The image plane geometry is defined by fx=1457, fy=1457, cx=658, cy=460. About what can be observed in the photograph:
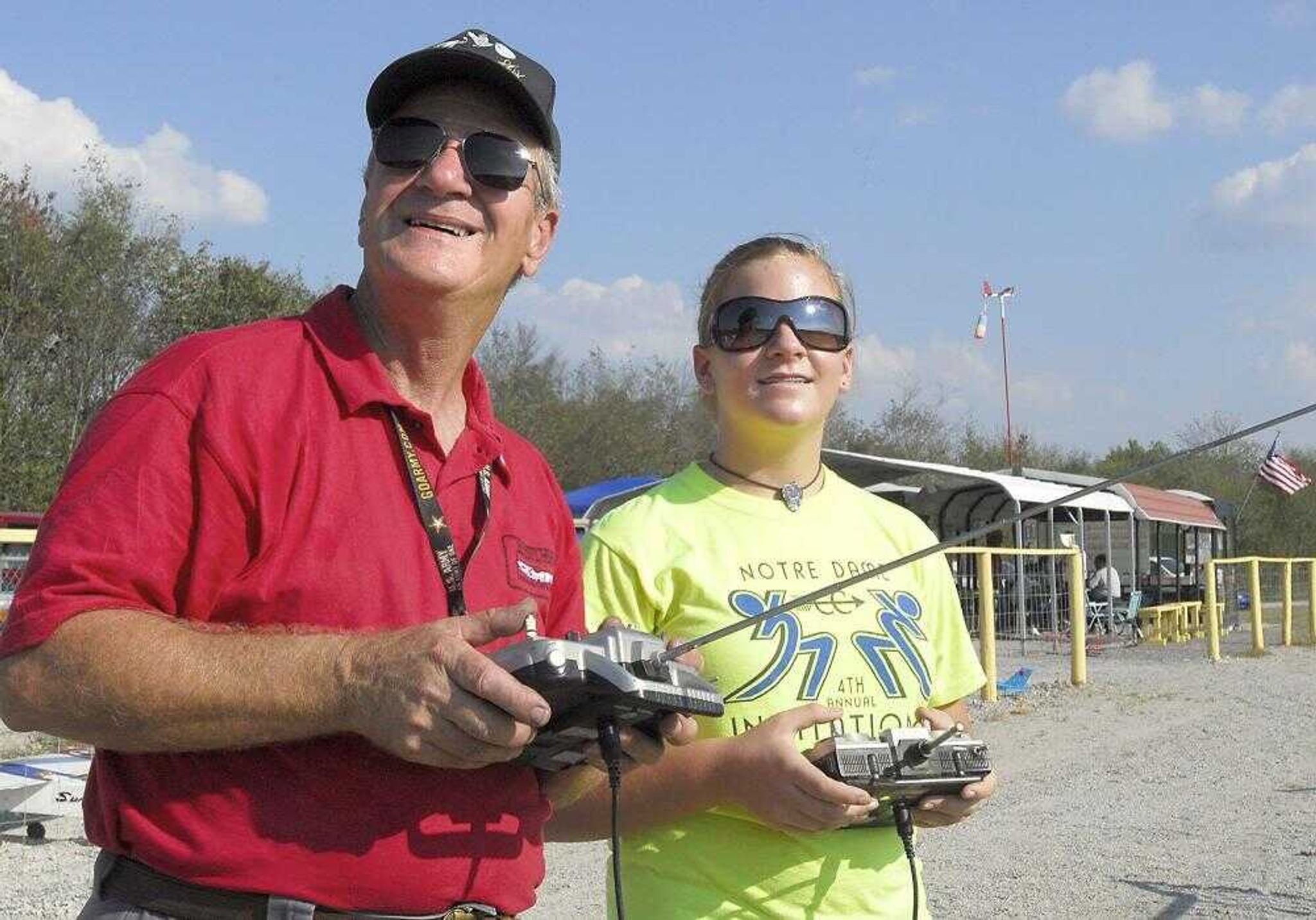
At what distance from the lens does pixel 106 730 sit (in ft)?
5.65

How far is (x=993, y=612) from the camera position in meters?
15.1

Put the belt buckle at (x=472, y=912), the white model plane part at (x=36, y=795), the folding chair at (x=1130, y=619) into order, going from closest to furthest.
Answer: the belt buckle at (x=472, y=912) < the white model plane part at (x=36, y=795) < the folding chair at (x=1130, y=619)

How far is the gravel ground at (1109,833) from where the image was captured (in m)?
6.28

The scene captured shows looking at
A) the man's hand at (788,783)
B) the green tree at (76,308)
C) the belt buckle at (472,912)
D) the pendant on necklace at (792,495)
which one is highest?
the green tree at (76,308)

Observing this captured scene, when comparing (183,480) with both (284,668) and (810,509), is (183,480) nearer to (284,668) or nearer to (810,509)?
(284,668)

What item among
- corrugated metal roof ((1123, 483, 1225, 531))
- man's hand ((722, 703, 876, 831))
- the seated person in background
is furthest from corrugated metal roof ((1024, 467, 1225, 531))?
man's hand ((722, 703, 876, 831))

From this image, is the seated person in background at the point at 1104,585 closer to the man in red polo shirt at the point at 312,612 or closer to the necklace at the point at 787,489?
the necklace at the point at 787,489

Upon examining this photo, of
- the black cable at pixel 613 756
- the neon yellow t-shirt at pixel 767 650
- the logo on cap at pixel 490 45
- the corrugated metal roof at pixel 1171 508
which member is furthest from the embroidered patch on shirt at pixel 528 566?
the corrugated metal roof at pixel 1171 508

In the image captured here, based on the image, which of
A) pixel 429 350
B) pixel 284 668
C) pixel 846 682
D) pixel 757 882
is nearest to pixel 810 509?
pixel 846 682

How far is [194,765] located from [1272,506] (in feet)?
121

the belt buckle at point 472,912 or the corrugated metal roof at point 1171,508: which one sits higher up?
the corrugated metal roof at point 1171,508

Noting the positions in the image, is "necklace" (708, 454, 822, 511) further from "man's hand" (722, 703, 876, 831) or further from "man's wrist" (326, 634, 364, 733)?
"man's wrist" (326, 634, 364, 733)

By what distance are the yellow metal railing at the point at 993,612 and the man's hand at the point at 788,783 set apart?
10755mm

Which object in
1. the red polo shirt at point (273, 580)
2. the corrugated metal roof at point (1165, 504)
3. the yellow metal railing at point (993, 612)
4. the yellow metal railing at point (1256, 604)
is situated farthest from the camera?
the corrugated metal roof at point (1165, 504)
